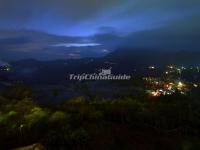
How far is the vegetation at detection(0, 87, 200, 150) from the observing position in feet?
48.0

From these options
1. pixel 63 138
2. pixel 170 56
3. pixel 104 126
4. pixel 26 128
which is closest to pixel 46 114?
pixel 26 128

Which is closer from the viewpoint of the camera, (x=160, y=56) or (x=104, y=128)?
(x=104, y=128)

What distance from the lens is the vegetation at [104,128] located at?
1464cm

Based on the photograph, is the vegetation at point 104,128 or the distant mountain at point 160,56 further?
the distant mountain at point 160,56

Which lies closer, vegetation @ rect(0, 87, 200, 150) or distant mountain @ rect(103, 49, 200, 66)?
vegetation @ rect(0, 87, 200, 150)

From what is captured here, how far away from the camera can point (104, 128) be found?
664 inches

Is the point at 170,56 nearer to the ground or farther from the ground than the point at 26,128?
farther from the ground

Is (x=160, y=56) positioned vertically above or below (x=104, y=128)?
above

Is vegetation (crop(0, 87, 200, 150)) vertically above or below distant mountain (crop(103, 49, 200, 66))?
below

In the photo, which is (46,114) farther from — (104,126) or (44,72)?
(44,72)

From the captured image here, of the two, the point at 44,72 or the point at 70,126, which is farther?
the point at 44,72

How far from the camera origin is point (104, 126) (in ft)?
57.2

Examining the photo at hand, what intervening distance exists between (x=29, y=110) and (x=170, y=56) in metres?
134

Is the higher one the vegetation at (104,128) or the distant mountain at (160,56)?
the distant mountain at (160,56)
